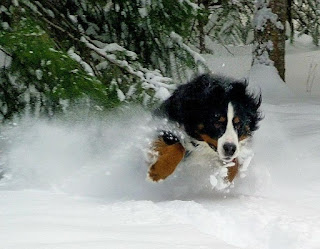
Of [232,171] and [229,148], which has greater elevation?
[229,148]

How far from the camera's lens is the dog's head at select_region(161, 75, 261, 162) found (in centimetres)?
404

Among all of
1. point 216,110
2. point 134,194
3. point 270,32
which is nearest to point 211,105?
point 216,110

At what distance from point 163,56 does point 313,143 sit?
5.42 ft

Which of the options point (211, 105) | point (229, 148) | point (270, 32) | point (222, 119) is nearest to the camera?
point (229, 148)

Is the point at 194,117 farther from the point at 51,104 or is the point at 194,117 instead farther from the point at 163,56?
the point at 163,56

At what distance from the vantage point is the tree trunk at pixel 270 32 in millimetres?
9117

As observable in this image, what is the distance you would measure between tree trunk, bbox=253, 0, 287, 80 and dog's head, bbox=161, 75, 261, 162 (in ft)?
16.3

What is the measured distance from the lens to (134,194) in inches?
161

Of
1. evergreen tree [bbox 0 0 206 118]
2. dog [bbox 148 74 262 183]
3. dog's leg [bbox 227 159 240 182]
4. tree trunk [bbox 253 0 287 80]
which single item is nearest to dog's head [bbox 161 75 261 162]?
dog [bbox 148 74 262 183]

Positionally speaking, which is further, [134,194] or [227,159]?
[134,194]

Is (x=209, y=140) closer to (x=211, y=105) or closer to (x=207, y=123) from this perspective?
(x=207, y=123)

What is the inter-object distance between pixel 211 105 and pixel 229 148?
0.40 meters

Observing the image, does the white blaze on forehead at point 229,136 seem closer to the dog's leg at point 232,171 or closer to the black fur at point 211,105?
the black fur at point 211,105

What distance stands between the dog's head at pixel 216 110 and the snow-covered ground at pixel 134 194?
0.30 m
